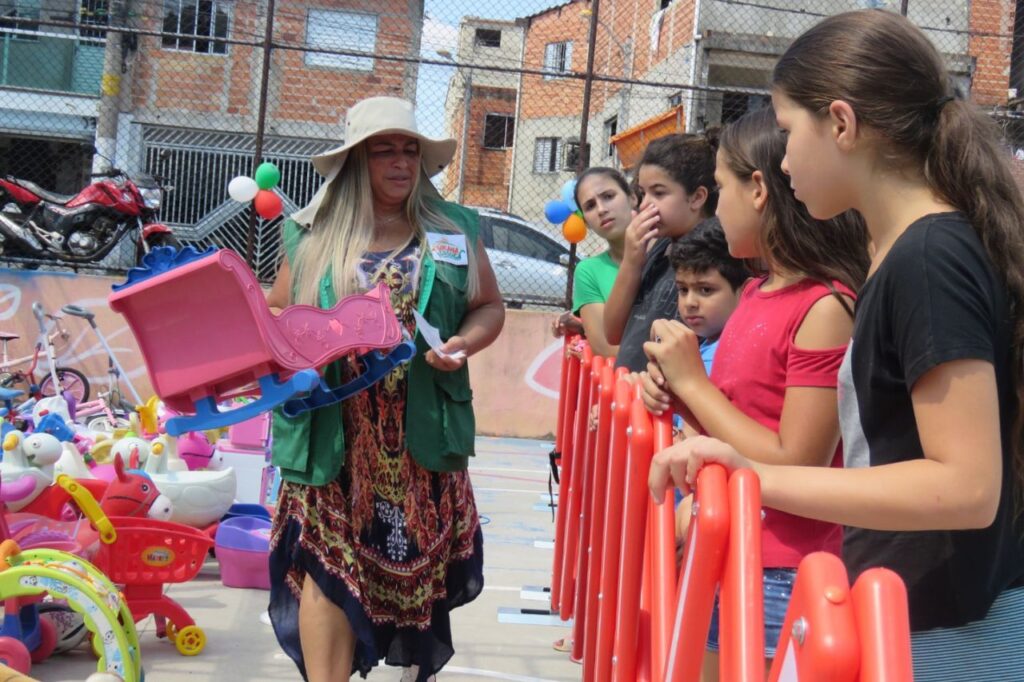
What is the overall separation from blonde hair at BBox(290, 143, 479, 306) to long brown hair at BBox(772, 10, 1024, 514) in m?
Answer: 1.91

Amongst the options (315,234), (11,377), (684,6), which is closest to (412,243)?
(315,234)

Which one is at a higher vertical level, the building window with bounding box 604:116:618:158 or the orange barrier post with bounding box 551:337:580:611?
the building window with bounding box 604:116:618:158

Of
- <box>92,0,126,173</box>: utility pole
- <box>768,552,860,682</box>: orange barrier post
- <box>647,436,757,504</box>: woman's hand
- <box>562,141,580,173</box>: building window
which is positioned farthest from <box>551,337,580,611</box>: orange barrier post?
<box>92,0,126,173</box>: utility pole

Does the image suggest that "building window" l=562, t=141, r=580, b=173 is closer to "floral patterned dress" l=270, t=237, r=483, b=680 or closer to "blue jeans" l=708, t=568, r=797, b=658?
"floral patterned dress" l=270, t=237, r=483, b=680

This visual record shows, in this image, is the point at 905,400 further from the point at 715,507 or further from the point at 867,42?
the point at 867,42

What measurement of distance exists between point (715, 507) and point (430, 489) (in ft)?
6.77

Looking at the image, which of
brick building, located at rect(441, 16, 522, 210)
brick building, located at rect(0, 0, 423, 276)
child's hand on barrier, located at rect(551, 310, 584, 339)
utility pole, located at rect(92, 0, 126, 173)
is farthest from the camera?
brick building, located at rect(441, 16, 522, 210)

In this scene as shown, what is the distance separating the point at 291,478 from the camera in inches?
123

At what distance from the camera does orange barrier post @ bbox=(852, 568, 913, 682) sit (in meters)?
0.91

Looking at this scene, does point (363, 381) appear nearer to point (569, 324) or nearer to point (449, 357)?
point (449, 357)

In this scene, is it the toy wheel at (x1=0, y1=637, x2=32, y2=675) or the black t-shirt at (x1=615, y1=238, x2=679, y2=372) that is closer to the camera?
the toy wheel at (x1=0, y1=637, x2=32, y2=675)

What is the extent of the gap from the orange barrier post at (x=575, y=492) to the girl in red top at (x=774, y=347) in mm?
1269

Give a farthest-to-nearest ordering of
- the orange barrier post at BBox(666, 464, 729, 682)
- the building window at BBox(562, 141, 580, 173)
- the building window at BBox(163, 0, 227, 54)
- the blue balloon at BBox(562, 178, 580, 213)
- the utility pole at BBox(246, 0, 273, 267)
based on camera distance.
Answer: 1. the building window at BBox(163, 0, 227, 54)
2. the building window at BBox(562, 141, 580, 173)
3. the utility pole at BBox(246, 0, 273, 267)
4. the blue balloon at BBox(562, 178, 580, 213)
5. the orange barrier post at BBox(666, 464, 729, 682)

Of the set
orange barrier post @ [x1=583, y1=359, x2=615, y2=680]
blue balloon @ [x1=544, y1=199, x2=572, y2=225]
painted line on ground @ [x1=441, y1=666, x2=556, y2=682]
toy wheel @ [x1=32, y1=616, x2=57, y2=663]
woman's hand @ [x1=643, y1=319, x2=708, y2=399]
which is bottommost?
painted line on ground @ [x1=441, y1=666, x2=556, y2=682]
